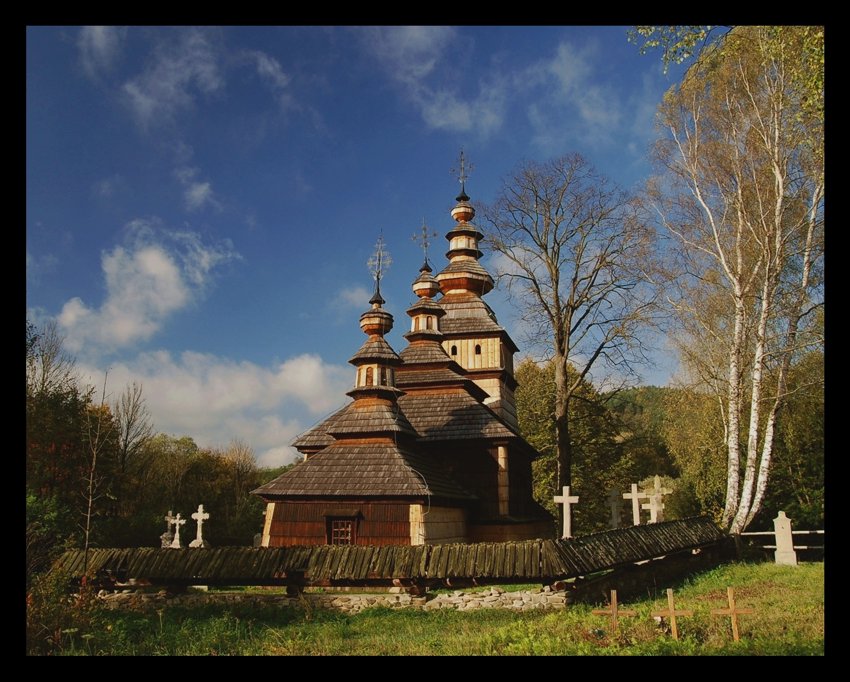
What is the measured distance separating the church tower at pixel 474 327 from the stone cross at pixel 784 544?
442 inches

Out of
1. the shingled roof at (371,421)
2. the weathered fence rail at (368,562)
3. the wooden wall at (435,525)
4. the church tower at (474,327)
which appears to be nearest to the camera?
the weathered fence rail at (368,562)

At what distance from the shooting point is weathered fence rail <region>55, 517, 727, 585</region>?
12.4m

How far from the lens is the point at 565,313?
75.3ft

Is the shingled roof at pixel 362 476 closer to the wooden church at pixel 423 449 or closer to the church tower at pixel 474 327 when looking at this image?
the wooden church at pixel 423 449

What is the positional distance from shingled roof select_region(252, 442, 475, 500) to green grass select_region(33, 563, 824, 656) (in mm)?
4707

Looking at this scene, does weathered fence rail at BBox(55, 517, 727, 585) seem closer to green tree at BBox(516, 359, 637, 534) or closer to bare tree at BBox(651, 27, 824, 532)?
bare tree at BBox(651, 27, 824, 532)

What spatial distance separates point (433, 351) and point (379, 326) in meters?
4.00

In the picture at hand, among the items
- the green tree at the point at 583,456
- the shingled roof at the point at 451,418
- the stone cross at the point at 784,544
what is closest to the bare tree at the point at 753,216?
the stone cross at the point at 784,544

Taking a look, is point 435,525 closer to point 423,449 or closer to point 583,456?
point 423,449

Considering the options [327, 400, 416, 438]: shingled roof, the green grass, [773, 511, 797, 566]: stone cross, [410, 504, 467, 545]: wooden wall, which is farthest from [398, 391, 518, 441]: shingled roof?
the green grass

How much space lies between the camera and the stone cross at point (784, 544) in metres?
17.1

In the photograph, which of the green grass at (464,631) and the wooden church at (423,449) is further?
the wooden church at (423,449)
